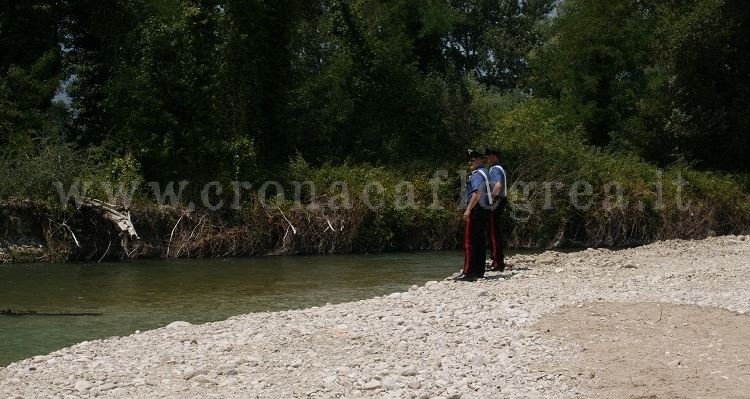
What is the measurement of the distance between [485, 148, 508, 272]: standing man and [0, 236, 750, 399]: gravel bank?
47.9 inches

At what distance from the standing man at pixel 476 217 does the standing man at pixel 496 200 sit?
0.41ft

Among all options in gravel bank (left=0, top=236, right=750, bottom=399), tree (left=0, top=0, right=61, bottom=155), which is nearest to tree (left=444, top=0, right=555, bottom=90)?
tree (left=0, top=0, right=61, bottom=155)

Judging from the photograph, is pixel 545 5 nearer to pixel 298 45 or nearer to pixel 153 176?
pixel 298 45

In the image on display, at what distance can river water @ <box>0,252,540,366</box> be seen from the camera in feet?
44.9

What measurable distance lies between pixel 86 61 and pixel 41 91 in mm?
2048

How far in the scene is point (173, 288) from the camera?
61.3 ft

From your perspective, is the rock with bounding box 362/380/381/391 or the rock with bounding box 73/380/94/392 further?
the rock with bounding box 73/380/94/392

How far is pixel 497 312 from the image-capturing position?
11602 mm

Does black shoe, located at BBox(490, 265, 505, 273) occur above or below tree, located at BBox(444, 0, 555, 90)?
below

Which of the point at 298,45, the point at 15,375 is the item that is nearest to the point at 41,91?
the point at 298,45

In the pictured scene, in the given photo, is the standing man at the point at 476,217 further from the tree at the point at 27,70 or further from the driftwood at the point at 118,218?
the tree at the point at 27,70

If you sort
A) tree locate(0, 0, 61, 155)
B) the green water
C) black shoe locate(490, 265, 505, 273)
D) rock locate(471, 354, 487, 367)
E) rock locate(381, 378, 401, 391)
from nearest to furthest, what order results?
rock locate(381, 378, 401, 391), rock locate(471, 354, 487, 367), the green water, black shoe locate(490, 265, 505, 273), tree locate(0, 0, 61, 155)

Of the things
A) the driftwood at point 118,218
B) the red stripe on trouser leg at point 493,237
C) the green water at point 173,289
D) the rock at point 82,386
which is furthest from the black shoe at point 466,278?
the driftwood at point 118,218

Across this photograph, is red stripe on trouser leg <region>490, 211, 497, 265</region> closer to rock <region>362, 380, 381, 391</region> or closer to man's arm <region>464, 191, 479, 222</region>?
man's arm <region>464, 191, 479, 222</region>
